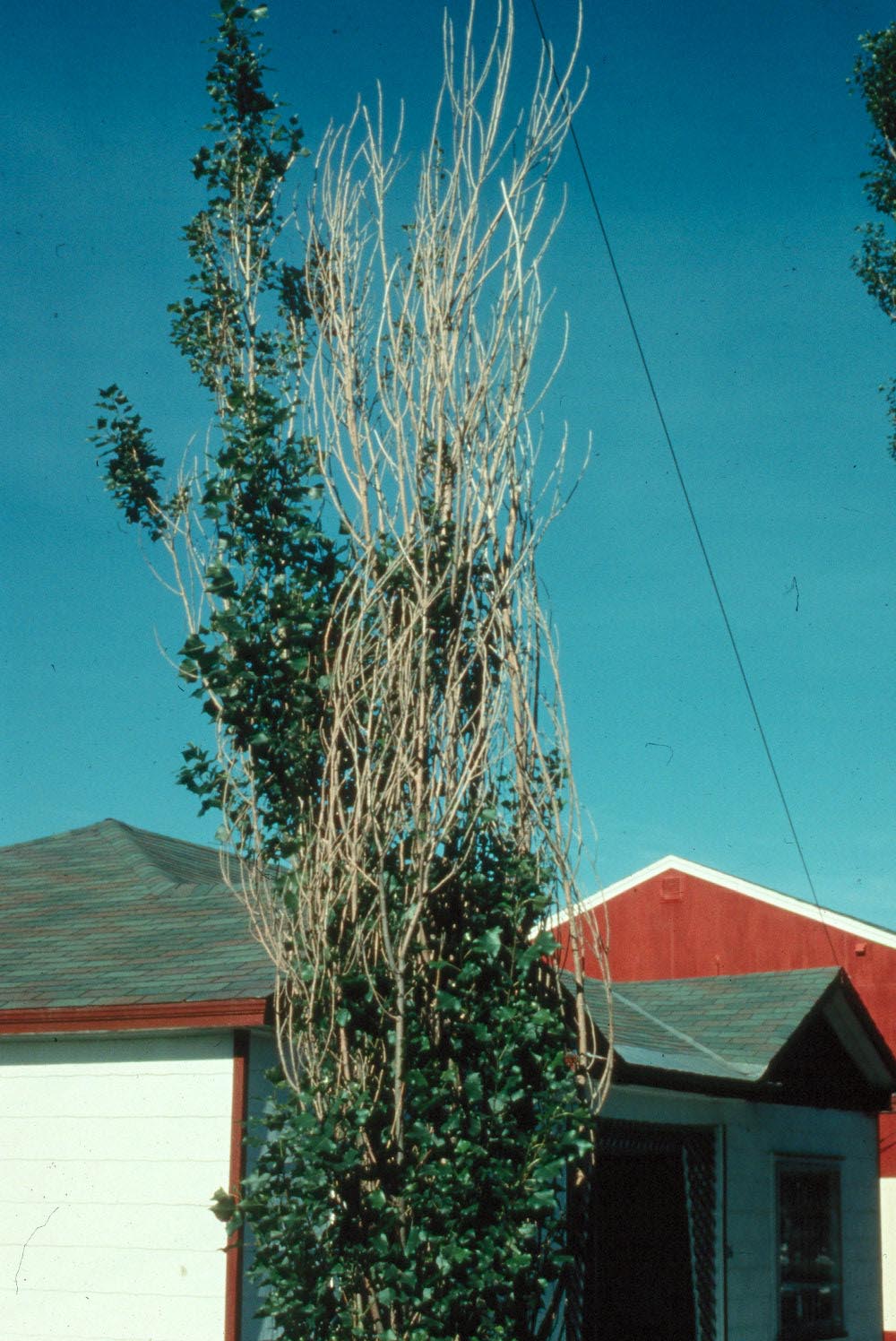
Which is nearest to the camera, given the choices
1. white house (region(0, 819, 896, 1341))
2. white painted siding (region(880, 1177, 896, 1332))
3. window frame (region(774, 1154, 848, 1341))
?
white house (region(0, 819, 896, 1341))

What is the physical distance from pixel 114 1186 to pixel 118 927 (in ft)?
8.25

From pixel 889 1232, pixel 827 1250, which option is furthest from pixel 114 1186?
pixel 889 1232

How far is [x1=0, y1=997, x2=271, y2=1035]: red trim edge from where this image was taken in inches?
295

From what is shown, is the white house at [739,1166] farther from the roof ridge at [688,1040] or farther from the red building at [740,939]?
the red building at [740,939]

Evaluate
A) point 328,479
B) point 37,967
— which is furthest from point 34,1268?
point 328,479

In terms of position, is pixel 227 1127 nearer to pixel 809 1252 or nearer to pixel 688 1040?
pixel 688 1040

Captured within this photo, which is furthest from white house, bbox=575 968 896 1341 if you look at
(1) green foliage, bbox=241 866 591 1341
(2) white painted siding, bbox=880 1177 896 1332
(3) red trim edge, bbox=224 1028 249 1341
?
(2) white painted siding, bbox=880 1177 896 1332

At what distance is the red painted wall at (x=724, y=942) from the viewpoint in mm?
20328

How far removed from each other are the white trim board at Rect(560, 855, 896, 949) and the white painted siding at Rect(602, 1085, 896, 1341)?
16.8ft

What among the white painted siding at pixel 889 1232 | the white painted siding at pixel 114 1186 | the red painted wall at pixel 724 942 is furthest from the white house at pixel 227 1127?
the red painted wall at pixel 724 942

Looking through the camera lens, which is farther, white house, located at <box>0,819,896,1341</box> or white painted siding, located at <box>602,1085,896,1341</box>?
white painted siding, located at <box>602,1085,896,1341</box>

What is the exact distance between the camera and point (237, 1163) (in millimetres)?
7496

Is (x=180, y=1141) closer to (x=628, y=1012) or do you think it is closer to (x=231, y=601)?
(x=231, y=601)

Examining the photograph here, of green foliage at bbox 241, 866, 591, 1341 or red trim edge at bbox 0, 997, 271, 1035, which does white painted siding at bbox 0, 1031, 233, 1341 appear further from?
green foliage at bbox 241, 866, 591, 1341
